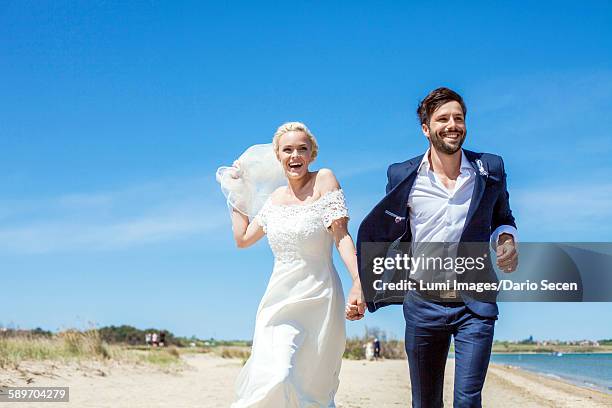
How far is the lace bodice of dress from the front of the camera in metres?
6.30

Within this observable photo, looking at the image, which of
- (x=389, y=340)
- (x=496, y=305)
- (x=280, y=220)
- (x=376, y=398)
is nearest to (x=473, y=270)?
(x=496, y=305)

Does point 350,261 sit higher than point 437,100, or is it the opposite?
point 437,100

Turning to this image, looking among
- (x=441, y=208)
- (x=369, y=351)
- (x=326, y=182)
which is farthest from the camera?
(x=369, y=351)

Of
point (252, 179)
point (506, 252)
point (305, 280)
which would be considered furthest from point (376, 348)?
point (506, 252)

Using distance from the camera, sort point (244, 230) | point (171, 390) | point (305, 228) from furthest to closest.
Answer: point (171, 390) < point (244, 230) < point (305, 228)

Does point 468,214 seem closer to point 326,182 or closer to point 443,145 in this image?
point 443,145

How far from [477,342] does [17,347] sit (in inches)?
493

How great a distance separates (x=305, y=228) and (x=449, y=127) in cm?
162

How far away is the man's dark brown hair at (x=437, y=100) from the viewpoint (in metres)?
5.23

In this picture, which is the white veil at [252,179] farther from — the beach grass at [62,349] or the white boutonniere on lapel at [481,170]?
the beach grass at [62,349]

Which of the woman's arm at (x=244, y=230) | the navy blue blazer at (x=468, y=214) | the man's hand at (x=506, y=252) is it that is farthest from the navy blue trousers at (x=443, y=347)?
the woman's arm at (x=244, y=230)

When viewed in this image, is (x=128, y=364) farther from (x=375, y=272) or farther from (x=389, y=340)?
(x=389, y=340)

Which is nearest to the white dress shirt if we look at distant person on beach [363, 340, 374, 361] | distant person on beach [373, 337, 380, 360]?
distant person on beach [363, 340, 374, 361]

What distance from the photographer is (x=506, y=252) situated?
5086 mm
